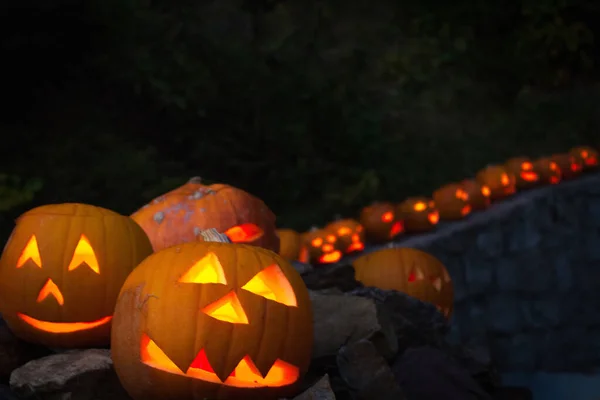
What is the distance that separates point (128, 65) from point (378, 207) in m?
2.39

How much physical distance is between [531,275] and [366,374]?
5.72 metres

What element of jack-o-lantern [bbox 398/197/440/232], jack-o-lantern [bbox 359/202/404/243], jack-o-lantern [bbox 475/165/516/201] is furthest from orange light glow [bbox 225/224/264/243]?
jack-o-lantern [bbox 475/165/516/201]

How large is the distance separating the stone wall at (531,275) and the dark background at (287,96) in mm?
986

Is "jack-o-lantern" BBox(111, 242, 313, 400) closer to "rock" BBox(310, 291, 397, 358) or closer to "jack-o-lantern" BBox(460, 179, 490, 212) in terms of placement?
"rock" BBox(310, 291, 397, 358)

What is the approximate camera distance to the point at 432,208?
22.6 feet

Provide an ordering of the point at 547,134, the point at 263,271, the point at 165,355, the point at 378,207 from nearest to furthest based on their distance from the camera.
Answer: the point at 165,355
the point at 263,271
the point at 378,207
the point at 547,134

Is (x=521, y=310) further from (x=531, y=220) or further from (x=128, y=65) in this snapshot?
(x=128, y=65)

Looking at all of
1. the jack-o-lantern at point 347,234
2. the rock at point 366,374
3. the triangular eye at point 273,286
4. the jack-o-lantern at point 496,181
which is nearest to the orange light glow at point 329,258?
the jack-o-lantern at point 347,234

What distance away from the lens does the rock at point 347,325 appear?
2.55 metres

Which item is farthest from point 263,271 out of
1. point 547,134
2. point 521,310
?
point 547,134

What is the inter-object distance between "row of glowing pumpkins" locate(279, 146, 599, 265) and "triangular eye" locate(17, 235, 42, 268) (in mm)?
2864

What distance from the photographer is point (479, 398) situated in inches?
102

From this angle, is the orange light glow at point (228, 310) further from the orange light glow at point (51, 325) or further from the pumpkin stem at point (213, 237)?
the orange light glow at point (51, 325)

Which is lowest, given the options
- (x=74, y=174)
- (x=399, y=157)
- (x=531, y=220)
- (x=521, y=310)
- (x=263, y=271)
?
(x=521, y=310)
